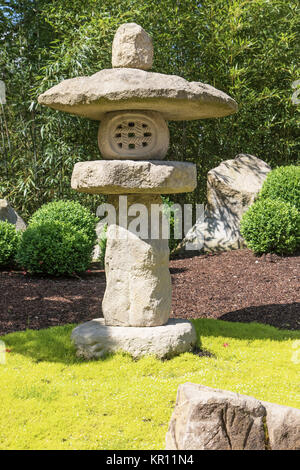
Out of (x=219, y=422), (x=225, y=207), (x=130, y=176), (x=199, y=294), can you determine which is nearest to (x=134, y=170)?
(x=130, y=176)

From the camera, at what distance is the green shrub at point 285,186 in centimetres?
758

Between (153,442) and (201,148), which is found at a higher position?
(201,148)

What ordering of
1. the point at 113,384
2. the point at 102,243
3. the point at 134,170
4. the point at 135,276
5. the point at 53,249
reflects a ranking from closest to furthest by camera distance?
the point at 113,384, the point at 134,170, the point at 135,276, the point at 53,249, the point at 102,243

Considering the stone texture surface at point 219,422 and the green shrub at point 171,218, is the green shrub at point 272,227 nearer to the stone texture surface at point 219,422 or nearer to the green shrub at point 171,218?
the green shrub at point 171,218

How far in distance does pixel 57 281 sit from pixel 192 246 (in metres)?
2.63

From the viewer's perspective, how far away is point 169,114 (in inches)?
158

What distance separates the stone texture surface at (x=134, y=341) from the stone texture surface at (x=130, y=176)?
1.11 meters

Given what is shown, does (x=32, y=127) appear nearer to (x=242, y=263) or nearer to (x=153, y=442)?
(x=242, y=263)

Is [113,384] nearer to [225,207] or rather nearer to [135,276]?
[135,276]

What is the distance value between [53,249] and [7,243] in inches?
37.1

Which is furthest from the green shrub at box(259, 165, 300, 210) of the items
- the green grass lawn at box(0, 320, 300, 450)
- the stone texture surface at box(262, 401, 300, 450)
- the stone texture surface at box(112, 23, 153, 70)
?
the stone texture surface at box(262, 401, 300, 450)

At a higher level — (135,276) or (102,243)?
(135,276)

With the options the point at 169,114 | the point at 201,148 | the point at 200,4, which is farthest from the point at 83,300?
the point at 200,4

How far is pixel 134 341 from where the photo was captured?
3770 millimetres
